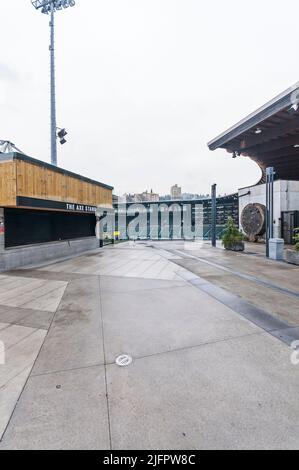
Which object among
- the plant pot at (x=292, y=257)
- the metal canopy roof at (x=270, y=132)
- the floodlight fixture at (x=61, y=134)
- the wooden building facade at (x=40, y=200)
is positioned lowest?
the plant pot at (x=292, y=257)

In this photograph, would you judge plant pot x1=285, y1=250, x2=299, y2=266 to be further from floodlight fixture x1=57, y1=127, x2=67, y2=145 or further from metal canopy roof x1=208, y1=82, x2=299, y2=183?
floodlight fixture x1=57, y1=127, x2=67, y2=145

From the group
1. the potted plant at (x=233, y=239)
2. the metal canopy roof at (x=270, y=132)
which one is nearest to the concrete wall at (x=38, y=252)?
the potted plant at (x=233, y=239)

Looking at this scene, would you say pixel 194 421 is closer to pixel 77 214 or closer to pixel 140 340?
pixel 140 340

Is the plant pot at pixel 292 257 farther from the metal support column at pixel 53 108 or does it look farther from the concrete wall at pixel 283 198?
the metal support column at pixel 53 108

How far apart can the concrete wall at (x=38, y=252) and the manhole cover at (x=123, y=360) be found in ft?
29.0

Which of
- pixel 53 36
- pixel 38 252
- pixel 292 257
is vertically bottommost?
pixel 292 257

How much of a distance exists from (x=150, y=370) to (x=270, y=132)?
14.2 metres

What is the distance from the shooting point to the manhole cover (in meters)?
3.03

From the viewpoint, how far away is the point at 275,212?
58.6 feet

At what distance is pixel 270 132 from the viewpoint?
12578 mm

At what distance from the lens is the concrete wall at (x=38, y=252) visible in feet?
32.2

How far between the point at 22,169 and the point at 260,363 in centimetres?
1076

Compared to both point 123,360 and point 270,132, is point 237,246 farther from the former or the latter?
point 123,360

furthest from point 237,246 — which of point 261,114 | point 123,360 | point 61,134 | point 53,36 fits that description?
point 53,36
